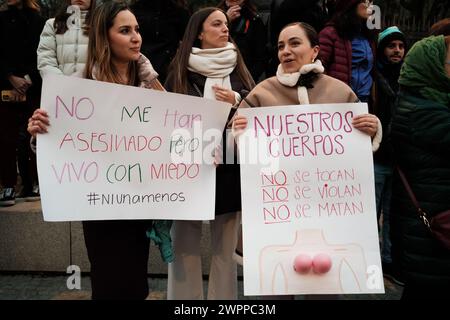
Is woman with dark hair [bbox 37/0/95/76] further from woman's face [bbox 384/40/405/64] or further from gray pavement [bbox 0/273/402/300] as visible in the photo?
woman's face [bbox 384/40/405/64]

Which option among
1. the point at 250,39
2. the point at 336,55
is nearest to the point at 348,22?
the point at 336,55

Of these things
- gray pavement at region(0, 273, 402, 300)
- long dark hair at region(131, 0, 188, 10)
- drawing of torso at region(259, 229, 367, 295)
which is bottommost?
gray pavement at region(0, 273, 402, 300)

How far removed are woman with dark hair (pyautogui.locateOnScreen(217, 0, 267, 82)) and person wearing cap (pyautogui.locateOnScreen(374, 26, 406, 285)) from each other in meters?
0.93

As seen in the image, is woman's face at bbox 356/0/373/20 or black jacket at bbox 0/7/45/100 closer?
woman's face at bbox 356/0/373/20

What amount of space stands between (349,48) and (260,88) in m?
1.44

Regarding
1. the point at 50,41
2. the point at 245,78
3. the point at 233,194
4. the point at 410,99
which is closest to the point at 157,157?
the point at 233,194

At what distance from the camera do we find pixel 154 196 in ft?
8.02

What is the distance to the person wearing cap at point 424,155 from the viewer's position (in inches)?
92.9

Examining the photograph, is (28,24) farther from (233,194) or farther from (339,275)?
(339,275)

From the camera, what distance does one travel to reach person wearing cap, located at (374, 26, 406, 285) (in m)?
3.86

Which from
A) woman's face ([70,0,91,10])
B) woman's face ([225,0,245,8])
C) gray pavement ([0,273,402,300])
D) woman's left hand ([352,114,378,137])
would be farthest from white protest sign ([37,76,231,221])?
woman's face ([225,0,245,8])

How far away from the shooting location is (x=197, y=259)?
289cm

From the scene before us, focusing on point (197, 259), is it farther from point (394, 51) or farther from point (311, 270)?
point (394, 51)

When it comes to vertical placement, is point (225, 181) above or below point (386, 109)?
below
